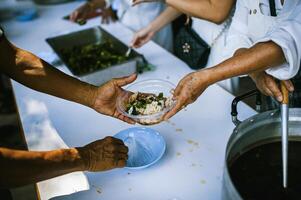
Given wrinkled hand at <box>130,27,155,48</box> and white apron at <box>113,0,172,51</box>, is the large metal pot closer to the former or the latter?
wrinkled hand at <box>130,27,155,48</box>

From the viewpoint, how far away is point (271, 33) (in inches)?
44.8

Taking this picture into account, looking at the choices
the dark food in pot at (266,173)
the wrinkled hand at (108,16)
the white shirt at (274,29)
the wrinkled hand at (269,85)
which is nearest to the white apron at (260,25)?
the white shirt at (274,29)

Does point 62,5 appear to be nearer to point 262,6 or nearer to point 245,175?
point 262,6

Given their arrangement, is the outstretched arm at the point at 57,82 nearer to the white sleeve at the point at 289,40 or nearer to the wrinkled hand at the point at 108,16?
the white sleeve at the point at 289,40

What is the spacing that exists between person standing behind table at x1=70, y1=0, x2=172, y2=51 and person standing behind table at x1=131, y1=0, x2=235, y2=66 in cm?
42

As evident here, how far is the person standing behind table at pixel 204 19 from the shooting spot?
1.60m

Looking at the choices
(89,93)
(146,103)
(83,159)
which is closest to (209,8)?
(146,103)

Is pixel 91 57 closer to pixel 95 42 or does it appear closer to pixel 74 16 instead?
pixel 95 42

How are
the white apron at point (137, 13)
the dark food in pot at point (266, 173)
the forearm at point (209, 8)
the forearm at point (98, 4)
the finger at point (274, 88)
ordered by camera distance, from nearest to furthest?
1. the dark food in pot at point (266, 173)
2. the finger at point (274, 88)
3. the forearm at point (209, 8)
4. the white apron at point (137, 13)
5. the forearm at point (98, 4)

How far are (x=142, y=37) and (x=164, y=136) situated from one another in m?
0.87

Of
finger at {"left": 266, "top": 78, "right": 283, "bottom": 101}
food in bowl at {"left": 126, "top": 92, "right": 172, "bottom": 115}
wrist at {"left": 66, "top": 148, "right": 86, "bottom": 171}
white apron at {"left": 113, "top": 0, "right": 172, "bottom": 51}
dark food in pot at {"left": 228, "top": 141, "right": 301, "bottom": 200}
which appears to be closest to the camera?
dark food in pot at {"left": 228, "top": 141, "right": 301, "bottom": 200}

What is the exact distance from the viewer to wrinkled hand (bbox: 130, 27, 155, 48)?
6.74 ft

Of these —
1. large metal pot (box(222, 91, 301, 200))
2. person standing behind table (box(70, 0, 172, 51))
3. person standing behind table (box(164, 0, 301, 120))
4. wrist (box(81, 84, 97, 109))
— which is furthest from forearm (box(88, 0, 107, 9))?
large metal pot (box(222, 91, 301, 200))

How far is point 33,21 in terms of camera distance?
9.03 feet
